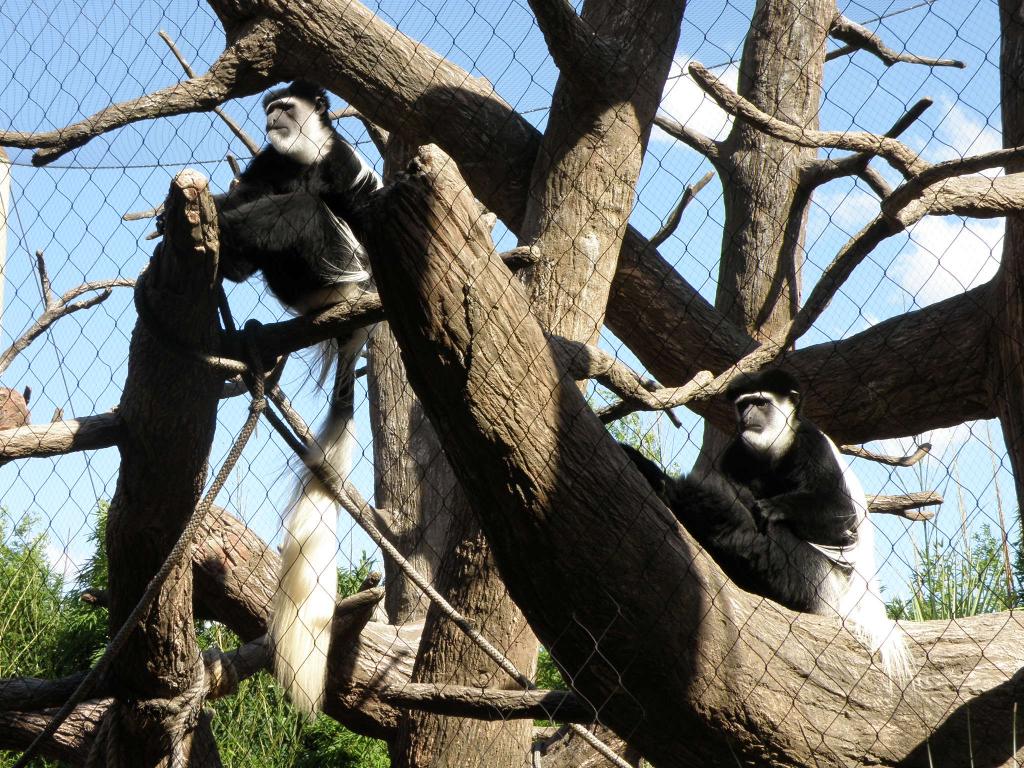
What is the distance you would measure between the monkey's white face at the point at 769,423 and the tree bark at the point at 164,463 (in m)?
1.48

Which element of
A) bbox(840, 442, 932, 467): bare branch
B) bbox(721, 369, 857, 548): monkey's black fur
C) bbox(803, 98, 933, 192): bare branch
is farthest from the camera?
bbox(840, 442, 932, 467): bare branch

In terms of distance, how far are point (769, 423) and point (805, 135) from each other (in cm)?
93

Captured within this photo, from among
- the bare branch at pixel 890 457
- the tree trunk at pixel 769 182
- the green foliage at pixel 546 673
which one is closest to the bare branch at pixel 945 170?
the bare branch at pixel 890 457

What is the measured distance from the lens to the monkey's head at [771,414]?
9.21ft

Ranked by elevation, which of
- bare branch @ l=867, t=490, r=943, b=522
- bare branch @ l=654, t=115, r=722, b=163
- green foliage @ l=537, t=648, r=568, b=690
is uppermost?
bare branch @ l=654, t=115, r=722, b=163

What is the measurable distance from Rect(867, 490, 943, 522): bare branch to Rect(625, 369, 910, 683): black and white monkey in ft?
0.85

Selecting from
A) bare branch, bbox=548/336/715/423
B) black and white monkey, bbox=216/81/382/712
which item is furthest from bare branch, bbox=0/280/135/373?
bare branch, bbox=548/336/715/423

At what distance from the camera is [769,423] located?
282cm

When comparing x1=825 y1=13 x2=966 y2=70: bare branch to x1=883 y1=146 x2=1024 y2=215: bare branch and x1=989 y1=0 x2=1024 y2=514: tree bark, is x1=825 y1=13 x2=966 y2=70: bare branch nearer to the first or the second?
x1=989 y1=0 x2=1024 y2=514: tree bark

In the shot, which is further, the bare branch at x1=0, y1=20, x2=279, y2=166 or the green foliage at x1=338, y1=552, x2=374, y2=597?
the green foliage at x1=338, y1=552, x2=374, y2=597

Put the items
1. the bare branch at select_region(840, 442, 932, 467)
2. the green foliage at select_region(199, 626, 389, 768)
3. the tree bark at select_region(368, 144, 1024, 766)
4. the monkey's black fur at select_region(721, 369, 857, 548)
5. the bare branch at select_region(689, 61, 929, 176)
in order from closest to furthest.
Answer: the tree bark at select_region(368, 144, 1024, 766)
the bare branch at select_region(689, 61, 929, 176)
the monkey's black fur at select_region(721, 369, 857, 548)
the bare branch at select_region(840, 442, 932, 467)
the green foliage at select_region(199, 626, 389, 768)

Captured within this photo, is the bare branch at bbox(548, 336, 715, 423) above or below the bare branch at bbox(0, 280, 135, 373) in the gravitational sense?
below

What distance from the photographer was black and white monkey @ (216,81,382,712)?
236cm

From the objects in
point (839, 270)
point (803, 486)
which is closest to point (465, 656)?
point (803, 486)
